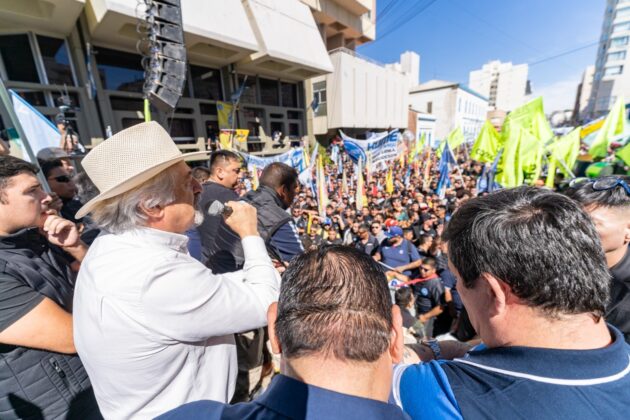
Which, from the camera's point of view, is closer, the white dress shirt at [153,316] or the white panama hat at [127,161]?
the white dress shirt at [153,316]

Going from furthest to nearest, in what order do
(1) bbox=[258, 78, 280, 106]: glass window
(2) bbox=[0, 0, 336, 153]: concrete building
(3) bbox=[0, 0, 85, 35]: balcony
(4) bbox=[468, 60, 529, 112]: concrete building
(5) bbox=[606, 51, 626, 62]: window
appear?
(4) bbox=[468, 60, 529, 112]: concrete building
(5) bbox=[606, 51, 626, 62]: window
(1) bbox=[258, 78, 280, 106]: glass window
(2) bbox=[0, 0, 336, 153]: concrete building
(3) bbox=[0, 0, 85, 35]: balcony

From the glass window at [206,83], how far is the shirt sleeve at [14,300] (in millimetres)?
15616

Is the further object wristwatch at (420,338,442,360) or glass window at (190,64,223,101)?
glass window at (190,64,223,101)

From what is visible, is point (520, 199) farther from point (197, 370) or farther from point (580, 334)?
point (197, 370)

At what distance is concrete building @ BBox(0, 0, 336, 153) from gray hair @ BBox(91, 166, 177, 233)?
1135 cm

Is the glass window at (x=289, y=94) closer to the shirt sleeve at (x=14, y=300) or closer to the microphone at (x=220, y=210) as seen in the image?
the microphone at (x=220, y=210)

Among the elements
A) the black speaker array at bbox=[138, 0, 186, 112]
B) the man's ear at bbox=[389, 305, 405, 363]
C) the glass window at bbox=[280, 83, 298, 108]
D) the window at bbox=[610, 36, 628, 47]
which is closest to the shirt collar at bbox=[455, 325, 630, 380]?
→ the man's ear at bbox=[389, 305, 405, 363]

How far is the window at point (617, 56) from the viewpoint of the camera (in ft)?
167

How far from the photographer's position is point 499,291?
92cm

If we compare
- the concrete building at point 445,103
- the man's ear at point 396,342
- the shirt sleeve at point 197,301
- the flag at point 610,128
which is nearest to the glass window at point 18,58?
the shirt sleeve at point 197,301

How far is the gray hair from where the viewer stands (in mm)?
1196

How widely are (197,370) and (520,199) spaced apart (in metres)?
1.54

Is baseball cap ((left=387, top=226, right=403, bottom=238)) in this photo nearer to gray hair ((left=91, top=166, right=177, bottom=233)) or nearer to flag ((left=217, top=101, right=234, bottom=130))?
gray hair ((left=91, top=166, right=177, bottom=233))

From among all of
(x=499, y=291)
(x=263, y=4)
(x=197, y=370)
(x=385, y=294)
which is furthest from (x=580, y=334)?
(x=263, y=4)
